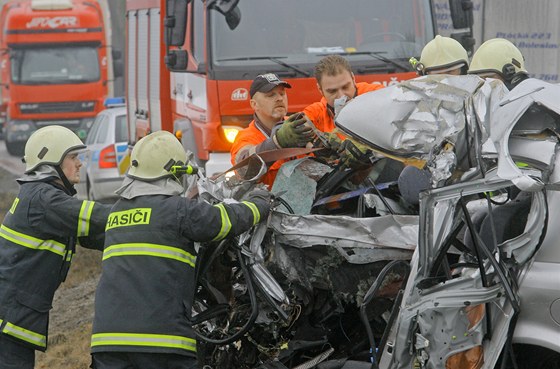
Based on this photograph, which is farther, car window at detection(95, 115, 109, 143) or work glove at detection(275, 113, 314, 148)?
car window at detection(95, 115, 109, 143)

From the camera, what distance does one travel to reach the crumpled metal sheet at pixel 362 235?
15.3 feet

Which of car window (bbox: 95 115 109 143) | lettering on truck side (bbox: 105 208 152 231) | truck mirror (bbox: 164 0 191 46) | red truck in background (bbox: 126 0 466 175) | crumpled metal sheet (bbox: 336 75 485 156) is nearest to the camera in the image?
crumpled metal sheet (bbox: 336 75 485 156)

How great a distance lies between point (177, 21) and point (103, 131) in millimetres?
6989

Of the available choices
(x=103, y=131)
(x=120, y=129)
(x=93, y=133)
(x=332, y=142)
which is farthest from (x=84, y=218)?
(x=93, y=133)

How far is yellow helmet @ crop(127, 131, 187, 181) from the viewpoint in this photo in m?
4.92

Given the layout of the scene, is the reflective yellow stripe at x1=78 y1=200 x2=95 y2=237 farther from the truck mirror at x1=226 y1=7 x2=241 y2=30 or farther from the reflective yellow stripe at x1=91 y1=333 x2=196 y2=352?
the truck mirror at x1=226 y1=7 x2=241 y2=30

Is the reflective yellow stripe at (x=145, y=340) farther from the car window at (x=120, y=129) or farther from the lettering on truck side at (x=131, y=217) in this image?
the car window at (x=120, y=129)

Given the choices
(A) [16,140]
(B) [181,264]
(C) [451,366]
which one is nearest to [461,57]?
(B) [181,264]

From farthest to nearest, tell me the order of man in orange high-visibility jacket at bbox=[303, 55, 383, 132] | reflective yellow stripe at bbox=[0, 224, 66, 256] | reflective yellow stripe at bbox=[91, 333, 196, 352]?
1. man in orange high-visibility jacket at bbox=[303, 55, 383, 132]
2. reflective yellow stripe at bbox=[0, 224, 66, 256]
3. reflective yellow stripe at bbox=[91, 333, 196, 352]

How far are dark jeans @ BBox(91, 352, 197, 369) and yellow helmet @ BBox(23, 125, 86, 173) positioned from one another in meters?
1.28

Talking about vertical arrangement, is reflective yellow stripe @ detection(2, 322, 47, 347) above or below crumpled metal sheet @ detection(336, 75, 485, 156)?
below

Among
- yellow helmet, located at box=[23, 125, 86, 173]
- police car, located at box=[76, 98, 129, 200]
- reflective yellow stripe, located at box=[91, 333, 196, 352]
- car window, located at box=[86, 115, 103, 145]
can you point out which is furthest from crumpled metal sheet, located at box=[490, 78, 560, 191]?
car window, located at box=[86, 115, 103, 145]

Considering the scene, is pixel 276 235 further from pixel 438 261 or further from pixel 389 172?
pixel 438 261

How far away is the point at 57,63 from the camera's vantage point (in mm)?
26406
